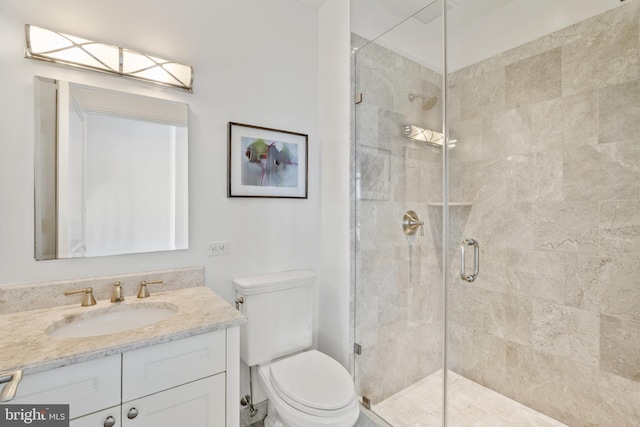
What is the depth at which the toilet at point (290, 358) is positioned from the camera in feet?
4.29

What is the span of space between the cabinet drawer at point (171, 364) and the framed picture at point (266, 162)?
0.85m

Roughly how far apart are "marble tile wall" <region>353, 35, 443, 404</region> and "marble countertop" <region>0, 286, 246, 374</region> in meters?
0.99

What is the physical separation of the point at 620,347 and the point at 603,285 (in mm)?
322

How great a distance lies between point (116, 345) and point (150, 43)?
140 cm

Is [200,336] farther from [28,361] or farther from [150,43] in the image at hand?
[150,43]

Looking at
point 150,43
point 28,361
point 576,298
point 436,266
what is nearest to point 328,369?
point 436,266

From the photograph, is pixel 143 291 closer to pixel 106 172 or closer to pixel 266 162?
pixel 106 172

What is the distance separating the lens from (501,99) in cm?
206

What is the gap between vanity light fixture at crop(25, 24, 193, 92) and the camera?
1.24 meters

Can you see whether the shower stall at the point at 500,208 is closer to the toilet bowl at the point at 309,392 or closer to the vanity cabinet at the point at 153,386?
the toilet bowl at the point at 309,392

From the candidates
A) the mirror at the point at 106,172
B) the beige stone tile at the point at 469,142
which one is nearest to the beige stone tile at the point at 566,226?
the beige stone tile at the point at 469,142

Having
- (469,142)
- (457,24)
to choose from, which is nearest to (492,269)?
(469,142)

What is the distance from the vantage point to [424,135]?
6.13ft

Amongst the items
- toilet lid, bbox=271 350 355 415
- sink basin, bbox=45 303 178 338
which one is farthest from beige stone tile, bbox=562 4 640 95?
sink basin, bbox=45 303 178 338
